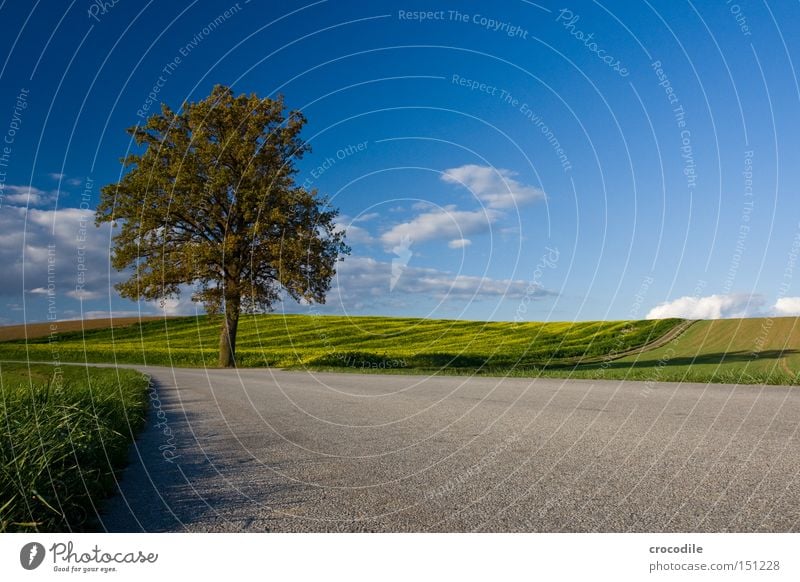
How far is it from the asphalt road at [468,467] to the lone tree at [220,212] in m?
18.0

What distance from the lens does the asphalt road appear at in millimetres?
4988

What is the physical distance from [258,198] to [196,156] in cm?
405

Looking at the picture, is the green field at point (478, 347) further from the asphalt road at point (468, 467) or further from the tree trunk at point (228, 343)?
the asphalt road at point (468, 467)

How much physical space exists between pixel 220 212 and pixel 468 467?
88.3ft

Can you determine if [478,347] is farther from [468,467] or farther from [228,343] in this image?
[468,467]

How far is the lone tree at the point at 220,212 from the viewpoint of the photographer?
99.1ft

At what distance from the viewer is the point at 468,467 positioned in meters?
6.84
